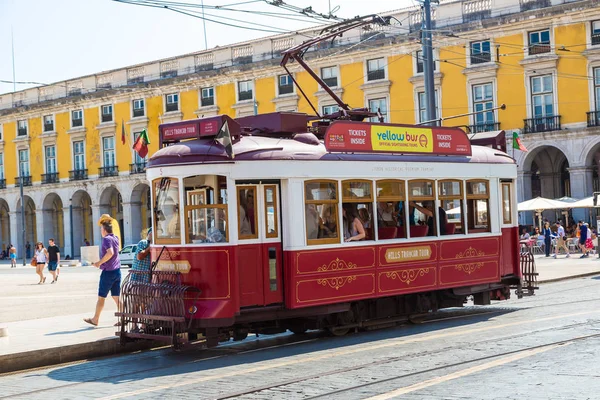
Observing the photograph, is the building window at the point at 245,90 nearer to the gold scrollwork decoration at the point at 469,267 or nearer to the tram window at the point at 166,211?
the gold scrollwork decoration at the point at 469,267

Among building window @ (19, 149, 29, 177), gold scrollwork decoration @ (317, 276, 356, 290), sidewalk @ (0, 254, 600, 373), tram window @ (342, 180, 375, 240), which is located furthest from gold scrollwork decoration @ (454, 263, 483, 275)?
building window @ (19, 149, 29, 177)

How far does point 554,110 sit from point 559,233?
28.7 ft

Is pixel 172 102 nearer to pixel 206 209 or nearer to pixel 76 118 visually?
pixel 76 118

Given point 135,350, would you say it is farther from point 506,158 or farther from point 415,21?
point 415,21

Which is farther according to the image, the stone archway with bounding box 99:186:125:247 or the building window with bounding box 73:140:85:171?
the building window with bounding box 73:140:85:171

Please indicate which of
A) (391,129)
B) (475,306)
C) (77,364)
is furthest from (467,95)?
(77,364)

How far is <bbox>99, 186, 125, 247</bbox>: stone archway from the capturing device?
6356 cm

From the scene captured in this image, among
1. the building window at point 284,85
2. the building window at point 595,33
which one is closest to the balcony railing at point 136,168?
the building window at point 284,85

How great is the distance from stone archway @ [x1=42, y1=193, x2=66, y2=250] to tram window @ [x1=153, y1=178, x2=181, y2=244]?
2209 inches

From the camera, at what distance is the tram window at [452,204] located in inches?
604

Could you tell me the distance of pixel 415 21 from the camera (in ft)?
158

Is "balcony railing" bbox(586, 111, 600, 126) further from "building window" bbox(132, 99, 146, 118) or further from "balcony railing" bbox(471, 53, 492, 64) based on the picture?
"building window" bbox(132, 99, 146, 118)

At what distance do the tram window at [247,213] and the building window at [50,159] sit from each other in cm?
5640

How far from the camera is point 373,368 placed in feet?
34.7
